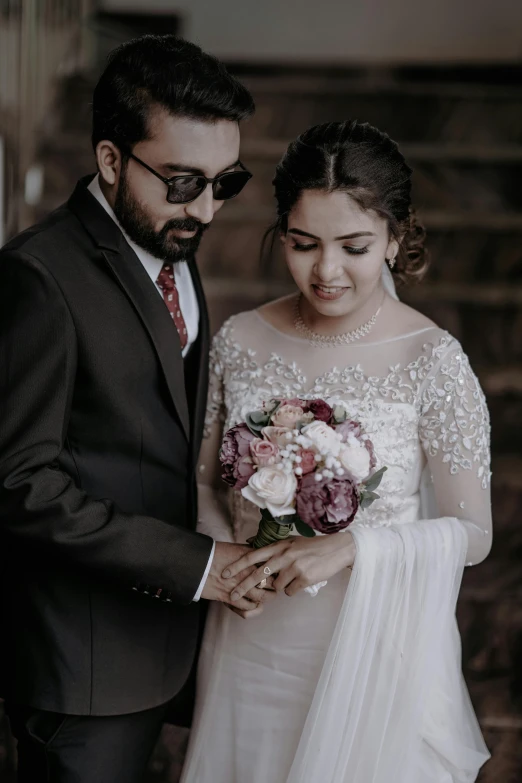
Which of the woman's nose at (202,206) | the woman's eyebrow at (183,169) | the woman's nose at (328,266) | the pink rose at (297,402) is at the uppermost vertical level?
the woman's eyebrow at (183,169)

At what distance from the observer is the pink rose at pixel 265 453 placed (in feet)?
5.75

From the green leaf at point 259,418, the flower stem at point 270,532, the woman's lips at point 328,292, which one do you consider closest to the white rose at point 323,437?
the green leaf at point 259,418

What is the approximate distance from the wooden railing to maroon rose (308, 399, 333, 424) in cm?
283

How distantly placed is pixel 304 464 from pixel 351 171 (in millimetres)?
731

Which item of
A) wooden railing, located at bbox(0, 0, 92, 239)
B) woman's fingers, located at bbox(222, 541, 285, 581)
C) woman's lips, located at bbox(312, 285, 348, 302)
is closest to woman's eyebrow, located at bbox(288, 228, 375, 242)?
woman's lips, located at bbox(312, 285, 348, 302)

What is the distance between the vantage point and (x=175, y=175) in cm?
194

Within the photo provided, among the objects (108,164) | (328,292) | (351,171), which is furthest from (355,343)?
(108,164)

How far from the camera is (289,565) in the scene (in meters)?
1.92

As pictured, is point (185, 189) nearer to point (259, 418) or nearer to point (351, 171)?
point (351, 171)

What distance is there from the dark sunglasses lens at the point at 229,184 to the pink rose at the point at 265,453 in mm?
613

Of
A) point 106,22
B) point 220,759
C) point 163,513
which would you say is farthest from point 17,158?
point 220,759

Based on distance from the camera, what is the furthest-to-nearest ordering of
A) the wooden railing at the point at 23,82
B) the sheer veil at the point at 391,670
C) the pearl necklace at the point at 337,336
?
the wooden railing at the point at 23,82 → the pearl necklace at the point at 337,336 → the sheer veil at the point at 391,670

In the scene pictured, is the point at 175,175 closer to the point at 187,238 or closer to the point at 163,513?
the point at 187,238

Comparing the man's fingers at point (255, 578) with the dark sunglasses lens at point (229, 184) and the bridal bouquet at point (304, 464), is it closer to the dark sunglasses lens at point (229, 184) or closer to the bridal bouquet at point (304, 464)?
the bridal bouquet at point (304, 464)
